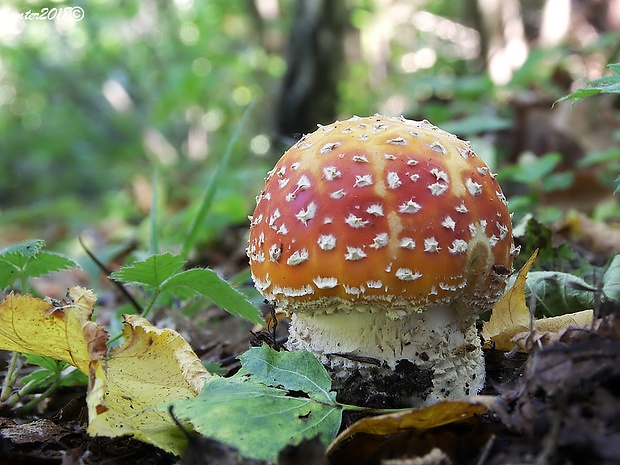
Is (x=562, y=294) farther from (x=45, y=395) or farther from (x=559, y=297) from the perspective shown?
Answer: (x=45, y=395)

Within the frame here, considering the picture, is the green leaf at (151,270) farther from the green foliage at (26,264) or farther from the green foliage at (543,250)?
the green foliage at (543,250)

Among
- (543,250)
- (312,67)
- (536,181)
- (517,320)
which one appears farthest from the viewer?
(312,67)

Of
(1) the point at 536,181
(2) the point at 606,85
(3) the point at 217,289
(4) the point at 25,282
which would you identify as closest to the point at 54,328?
(4) the point at 25,282

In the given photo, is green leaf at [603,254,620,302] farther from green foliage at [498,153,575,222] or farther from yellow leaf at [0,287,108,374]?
yellow leaf at [0,287,108,374]

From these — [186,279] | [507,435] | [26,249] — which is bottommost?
[507,435]

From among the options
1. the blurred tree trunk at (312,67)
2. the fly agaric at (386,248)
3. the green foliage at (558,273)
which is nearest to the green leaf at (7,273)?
the fly agaric at (386,248)

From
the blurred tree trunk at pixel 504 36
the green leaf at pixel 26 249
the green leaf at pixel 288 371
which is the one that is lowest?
the green leaf at pixel 288 371

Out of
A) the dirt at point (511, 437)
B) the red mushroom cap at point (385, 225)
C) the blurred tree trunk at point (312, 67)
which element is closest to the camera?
the dirt at point (511, 437)
